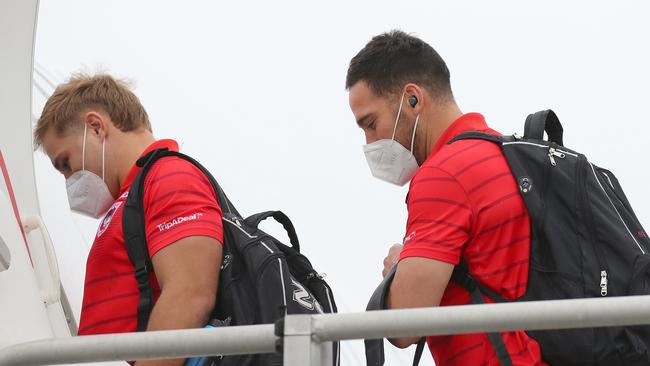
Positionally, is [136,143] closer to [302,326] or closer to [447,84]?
[447,84]

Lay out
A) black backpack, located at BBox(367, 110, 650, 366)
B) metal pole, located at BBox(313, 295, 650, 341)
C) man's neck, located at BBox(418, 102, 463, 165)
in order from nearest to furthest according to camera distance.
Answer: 1. metal pole, located at BBox(313, 295, 650, 341)
2. black backpack, located at BBox(367, 110, 650, 366)
3. man's neck, located at BBox(418, 102, 463, 165)

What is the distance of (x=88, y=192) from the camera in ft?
9.05

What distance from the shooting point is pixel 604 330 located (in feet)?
6.69

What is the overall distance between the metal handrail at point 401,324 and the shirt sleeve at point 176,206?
0.82 meters

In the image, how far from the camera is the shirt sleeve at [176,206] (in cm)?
228

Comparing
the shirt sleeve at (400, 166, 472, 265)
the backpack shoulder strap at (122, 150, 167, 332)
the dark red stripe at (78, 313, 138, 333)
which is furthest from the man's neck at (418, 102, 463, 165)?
the dark red stripe at (78, 313, 138, 333)

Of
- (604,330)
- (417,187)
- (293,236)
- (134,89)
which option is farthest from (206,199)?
(604,330)

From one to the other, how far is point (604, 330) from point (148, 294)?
92 cm

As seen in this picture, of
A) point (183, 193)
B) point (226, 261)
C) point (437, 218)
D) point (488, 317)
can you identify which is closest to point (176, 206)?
point (183, 193)

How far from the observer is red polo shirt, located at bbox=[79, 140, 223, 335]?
229 centimetres

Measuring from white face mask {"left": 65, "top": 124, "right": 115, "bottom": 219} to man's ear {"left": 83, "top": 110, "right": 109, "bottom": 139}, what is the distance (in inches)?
0.5

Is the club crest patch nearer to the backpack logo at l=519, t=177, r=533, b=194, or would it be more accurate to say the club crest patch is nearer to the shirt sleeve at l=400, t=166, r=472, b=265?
the shirt sleeve at l=400, t=166, r=472, b=265

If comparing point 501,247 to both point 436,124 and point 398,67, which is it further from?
point 398,67

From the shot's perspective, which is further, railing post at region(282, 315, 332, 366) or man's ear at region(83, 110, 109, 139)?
man's ear at region(83, 110, 109, 139)
